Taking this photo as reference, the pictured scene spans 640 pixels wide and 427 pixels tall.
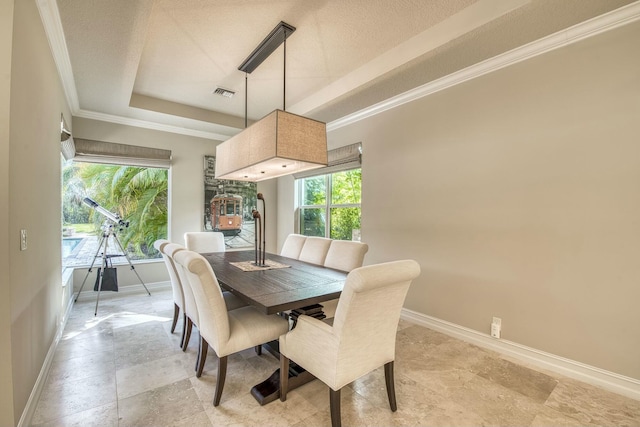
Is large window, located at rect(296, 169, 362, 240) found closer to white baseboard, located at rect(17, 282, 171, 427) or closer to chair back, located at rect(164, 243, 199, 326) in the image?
chair back, located at rect(164, 243, 199, 326)

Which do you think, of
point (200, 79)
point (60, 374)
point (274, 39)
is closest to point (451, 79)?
point (274, 39)

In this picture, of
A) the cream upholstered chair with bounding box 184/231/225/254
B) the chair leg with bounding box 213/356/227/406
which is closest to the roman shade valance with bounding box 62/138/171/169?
the cream upholstered chair with bounding box 184/231/225/254

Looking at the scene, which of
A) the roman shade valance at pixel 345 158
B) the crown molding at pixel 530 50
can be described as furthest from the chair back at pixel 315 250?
the crown molding at pixel 530 50

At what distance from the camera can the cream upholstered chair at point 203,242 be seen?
3.73 meters

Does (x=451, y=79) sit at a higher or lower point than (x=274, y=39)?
lower

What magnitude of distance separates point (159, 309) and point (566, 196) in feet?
14.3

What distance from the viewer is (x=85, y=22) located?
2.04 meters

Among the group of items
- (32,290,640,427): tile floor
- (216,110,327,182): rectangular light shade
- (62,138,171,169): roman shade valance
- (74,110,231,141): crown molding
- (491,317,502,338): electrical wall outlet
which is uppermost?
(74,110,231,141): crown molding

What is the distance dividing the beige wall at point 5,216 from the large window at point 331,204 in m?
→ 3.38

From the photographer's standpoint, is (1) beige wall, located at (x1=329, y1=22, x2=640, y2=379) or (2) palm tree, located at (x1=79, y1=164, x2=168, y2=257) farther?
(2) palm tree, located at (x1=79, y1=164, x2=168, y2=257)

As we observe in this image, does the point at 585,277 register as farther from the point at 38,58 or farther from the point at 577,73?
the point at 38,58

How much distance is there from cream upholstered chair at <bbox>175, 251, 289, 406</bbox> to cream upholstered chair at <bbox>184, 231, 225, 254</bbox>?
1935 millimetres

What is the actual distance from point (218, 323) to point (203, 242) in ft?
7.53

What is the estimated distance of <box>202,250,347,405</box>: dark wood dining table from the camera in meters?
1.70
